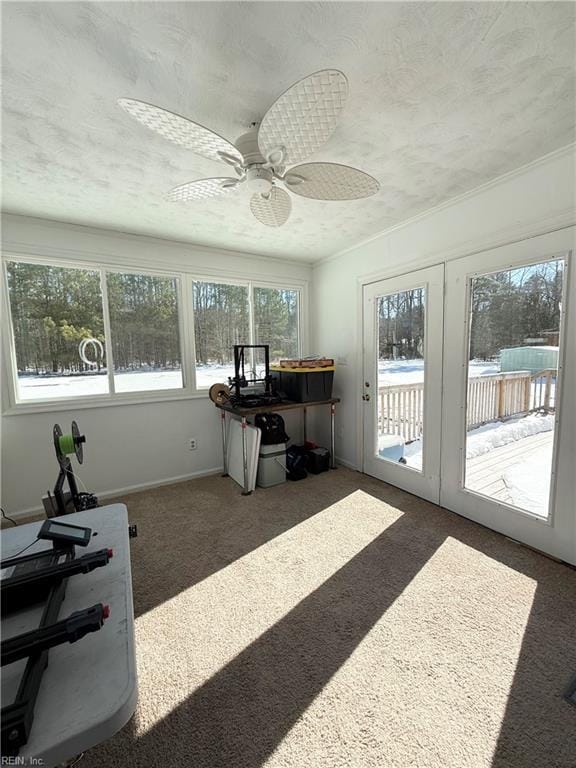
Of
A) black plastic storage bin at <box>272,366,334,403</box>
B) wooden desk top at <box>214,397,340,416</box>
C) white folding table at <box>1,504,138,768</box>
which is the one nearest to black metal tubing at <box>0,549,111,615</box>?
white folding table at <box>1,504,138,768</box>

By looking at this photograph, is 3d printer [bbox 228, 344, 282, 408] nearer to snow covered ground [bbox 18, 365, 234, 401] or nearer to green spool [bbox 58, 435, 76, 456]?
snow covered ground [bbox 18, 365, 234, 401]

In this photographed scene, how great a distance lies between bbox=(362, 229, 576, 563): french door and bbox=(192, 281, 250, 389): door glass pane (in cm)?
153

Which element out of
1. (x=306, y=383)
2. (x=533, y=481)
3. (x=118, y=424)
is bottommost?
(x=533, y=481)

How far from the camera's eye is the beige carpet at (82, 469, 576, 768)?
3.76 ft

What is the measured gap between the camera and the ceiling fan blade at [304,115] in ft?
3.31

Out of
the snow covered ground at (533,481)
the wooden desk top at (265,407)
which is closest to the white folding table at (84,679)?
the wooden desk top at (265,407)

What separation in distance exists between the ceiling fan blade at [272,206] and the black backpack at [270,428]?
1890mm

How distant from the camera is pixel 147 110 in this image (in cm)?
109

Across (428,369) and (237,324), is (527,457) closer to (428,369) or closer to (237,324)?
(428,369)

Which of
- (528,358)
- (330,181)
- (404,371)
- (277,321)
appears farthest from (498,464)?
(277,321)

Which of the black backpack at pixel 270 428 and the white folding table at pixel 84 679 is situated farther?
the black backpack at pixel 270 428

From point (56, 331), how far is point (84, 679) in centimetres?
296

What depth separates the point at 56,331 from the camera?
2834mm

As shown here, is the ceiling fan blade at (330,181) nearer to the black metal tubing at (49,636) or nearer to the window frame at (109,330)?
the black metal tubing at (49,636)
